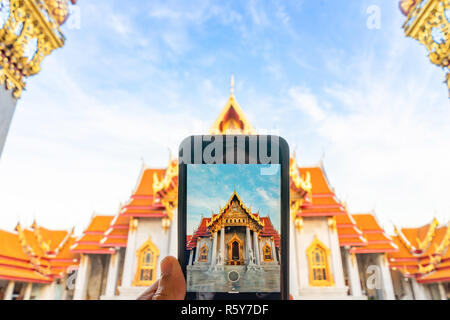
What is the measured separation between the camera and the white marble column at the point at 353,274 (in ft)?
28.3

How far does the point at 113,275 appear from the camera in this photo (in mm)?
9234

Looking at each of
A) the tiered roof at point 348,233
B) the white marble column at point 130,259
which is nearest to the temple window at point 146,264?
the white marble column at point 130,259

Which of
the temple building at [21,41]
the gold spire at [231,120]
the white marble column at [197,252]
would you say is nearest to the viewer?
the white marble column at [197,252]

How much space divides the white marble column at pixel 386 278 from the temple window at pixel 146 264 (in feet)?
24.3

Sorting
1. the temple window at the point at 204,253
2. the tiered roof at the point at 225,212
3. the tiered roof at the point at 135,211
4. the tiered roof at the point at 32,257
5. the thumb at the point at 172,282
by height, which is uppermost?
the tiered roof at the point at 135,211

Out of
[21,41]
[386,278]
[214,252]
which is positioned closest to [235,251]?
[214,252]

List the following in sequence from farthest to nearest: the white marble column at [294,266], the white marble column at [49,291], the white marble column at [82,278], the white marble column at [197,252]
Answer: the white marble column at [49,291] → the white marble column at [82,278] → the white marble column at [294,266] → the white marble column at [197,252]

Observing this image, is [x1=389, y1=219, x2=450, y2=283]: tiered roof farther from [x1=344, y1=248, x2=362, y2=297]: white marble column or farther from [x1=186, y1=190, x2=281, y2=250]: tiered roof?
[x1=186, y1=190, x2=281, y2=250]: tiered roof

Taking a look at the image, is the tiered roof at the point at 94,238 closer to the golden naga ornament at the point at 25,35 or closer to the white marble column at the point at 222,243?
the golden naga ornament at the point at 25,35

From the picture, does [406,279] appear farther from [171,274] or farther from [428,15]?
[171,274]

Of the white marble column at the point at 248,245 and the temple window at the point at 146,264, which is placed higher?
the temple window at the point at 146,264

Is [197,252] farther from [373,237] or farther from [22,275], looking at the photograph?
[22,275]

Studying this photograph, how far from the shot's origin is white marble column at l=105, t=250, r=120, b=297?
8.87m

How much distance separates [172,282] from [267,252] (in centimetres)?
46
